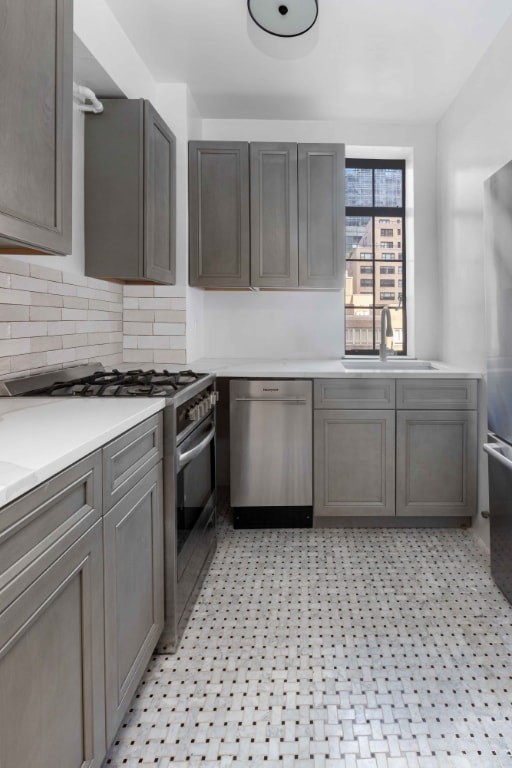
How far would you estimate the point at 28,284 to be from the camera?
1.87 m

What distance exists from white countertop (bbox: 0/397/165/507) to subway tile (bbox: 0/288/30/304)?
0.36 m

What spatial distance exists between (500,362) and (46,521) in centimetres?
183

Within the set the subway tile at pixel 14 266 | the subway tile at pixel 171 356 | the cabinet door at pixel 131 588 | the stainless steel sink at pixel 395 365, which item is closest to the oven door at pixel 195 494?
the cabinet door at pixel 131 588

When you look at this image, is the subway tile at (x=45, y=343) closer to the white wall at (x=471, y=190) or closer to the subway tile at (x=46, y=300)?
the subway tile at (x=46, y=300)

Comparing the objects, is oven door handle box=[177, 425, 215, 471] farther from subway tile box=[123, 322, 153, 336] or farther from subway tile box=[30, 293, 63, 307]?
subway tile box=[123, 322, 153, 336]

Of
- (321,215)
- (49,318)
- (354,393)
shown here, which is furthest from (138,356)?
(321,215)

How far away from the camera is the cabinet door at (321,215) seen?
3.05 meters

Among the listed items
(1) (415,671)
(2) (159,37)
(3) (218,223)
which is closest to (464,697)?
(1) (415,671)

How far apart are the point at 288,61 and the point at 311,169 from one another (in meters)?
0.61

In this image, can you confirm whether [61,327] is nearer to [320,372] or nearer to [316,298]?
[320,372]

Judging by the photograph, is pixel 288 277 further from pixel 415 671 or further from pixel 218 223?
pixel 415 671

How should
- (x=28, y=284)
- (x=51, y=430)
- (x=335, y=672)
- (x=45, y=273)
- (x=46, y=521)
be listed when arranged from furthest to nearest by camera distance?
(x=45, y=273), (x=28, y=284), (x=335, y=672), (x=51, y=430), (x=46, y=521)

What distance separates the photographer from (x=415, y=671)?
1.64 metres

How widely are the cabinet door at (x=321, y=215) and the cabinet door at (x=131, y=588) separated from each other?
6.31ft
